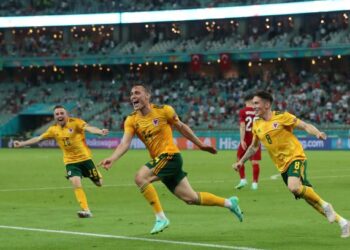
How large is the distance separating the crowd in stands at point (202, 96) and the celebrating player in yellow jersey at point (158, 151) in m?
Result: 48.0

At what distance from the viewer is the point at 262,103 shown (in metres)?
13.4

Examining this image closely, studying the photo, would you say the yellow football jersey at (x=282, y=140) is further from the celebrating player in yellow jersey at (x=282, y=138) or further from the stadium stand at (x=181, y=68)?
the stadium stand at (x=181, y=68)

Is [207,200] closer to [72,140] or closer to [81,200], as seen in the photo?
[81,200]

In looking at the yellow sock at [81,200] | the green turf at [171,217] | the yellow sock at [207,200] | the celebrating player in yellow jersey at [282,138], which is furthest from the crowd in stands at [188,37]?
the yellow sock at [207,200]

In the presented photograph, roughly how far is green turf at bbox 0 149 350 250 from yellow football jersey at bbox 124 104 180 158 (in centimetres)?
130

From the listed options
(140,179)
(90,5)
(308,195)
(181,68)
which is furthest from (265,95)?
(90,5)

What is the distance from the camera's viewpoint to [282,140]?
13305 millimetres

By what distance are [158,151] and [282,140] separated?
1.86 meters

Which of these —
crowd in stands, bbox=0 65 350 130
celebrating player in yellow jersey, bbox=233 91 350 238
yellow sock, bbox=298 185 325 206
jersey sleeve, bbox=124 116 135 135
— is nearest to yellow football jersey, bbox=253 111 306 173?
celebrating player in yellow jersey, bbox=233 91 350 238

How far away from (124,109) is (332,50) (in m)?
17.7

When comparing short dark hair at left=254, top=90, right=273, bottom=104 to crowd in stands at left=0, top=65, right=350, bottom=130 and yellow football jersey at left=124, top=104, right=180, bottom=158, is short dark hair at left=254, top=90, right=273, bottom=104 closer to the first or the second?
yellow football jersey at left=124, top=104, right=180, bottom=158

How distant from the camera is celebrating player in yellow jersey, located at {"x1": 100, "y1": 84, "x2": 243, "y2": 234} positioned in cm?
1316

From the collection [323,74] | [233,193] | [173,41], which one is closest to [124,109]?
[173,41]

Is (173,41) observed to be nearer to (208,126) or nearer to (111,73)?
(111,73)
